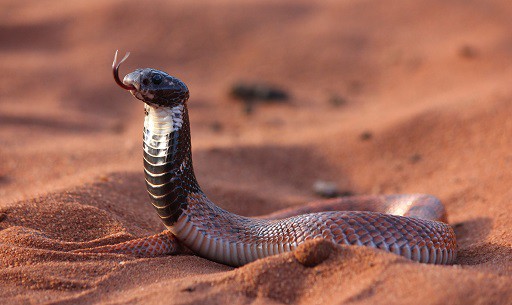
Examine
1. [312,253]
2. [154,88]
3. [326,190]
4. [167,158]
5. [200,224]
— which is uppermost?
[154,88]

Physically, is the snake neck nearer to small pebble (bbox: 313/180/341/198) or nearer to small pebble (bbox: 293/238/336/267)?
small pebble (bbox: 293/238/336/267)

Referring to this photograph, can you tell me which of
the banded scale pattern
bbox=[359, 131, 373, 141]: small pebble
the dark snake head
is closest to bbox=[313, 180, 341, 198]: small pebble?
bbox=[359, 131, 373, 141]: small pebble

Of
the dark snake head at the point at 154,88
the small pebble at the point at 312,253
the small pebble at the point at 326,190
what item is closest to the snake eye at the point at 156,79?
the dark snake head at the point at 154,88

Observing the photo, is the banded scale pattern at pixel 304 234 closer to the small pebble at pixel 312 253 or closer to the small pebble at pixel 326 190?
the small pebble at pixel 312 253

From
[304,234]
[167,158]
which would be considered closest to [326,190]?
[304,234]

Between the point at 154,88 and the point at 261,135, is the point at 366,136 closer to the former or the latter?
the point at 261,135

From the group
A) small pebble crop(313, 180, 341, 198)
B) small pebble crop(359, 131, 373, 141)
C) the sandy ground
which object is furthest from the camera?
small pebble crop(359, 131, 373, 141)

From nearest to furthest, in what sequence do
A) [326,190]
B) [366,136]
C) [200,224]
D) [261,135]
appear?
1. [200,224]
2. [326,190]
3. [366,136]
4. [261,135]
